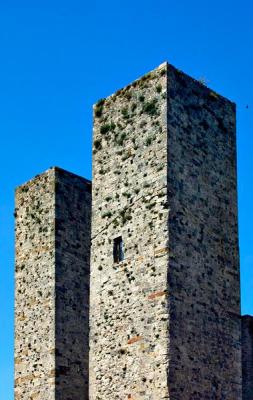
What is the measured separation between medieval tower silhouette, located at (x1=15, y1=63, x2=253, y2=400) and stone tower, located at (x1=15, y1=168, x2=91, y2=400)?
13 centimetres

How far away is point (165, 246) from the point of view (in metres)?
21.9

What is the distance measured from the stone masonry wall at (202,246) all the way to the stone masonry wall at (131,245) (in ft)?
0.87

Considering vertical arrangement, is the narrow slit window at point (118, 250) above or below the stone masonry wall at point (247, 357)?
above

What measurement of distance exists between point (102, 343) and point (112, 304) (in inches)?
38.9

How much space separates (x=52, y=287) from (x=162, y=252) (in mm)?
6065

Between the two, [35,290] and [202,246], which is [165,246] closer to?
[202,246]

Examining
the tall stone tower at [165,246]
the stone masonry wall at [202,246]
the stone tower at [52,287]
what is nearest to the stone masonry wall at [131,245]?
the tall stone tower at [165,246]

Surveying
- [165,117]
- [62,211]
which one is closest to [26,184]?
[62,211]

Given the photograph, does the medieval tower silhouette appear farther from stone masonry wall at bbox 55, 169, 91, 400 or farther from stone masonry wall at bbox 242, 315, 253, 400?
stone masonry wall at bbox 242, 315, 253, 400

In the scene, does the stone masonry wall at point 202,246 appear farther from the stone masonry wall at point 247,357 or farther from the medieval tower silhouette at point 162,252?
the stone masonry wall at point 247,357

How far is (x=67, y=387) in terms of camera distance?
26.4 meters

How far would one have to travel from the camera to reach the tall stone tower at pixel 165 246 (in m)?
21.6

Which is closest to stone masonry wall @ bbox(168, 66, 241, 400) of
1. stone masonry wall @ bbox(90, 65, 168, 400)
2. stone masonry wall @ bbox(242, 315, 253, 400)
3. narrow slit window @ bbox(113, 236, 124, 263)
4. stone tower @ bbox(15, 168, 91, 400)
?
stone masonry wall @ bbox(90, 65, 168, 400)

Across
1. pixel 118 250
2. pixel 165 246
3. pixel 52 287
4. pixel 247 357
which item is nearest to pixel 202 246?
pixel 165 246
